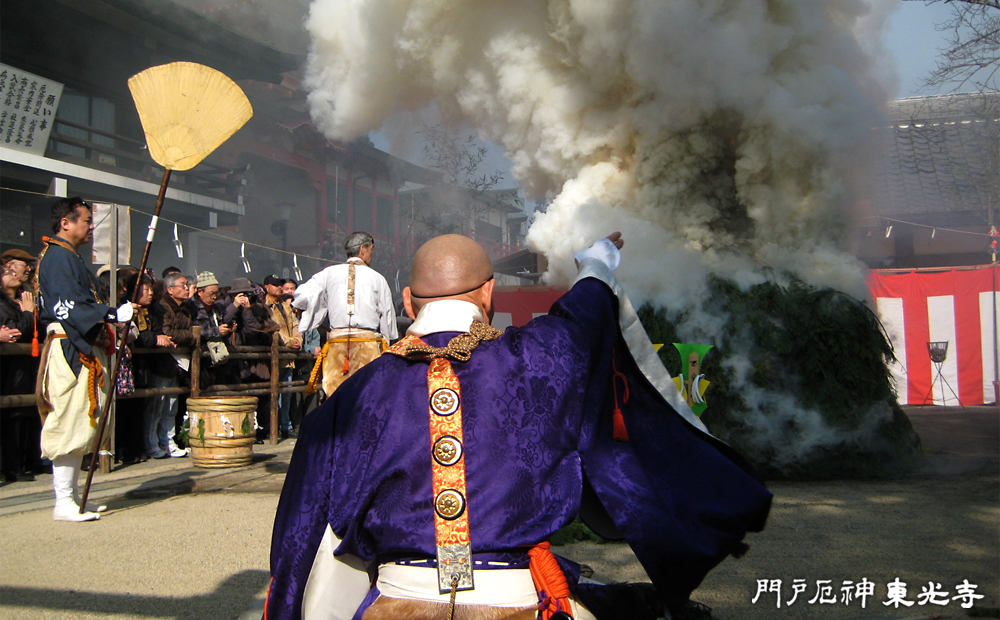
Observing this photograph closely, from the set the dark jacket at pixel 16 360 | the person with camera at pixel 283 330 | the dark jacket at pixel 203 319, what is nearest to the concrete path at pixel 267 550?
the dark jacket at pixel 16 360

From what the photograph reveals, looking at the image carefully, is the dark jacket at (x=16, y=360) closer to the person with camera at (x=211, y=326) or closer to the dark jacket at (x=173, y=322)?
the dark jacket at (x=173, y=322)

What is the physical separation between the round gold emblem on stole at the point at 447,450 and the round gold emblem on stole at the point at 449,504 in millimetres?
54

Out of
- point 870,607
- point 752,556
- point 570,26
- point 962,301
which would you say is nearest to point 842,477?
point 752,556

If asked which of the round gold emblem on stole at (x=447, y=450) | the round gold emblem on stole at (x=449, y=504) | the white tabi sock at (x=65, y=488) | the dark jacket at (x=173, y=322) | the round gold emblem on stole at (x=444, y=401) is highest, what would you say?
the dark jacket at (x=173, y=322)

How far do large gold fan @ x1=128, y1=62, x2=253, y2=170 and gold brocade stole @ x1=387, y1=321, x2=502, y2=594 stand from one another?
2.75 m

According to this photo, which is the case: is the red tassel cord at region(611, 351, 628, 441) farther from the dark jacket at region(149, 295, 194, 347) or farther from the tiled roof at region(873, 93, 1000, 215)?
the tiled roof at region(873, 93, 1000, 215)

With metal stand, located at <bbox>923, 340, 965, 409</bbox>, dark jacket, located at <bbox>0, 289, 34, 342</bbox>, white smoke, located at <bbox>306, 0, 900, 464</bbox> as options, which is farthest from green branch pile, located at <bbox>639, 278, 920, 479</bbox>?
metal stand, located at <bbox>923, 340, 965, 409</bbox>

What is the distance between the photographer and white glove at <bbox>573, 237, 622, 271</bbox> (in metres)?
1.87

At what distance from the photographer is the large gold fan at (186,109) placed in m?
3.57

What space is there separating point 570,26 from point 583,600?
456cm

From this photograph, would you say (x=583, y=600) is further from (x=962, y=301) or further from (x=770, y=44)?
(x=962, y=301)

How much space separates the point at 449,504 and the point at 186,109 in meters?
3.15

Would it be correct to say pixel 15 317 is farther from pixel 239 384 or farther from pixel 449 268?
pixel 449 268

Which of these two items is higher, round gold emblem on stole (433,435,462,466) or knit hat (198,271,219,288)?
knit hat (198,271,219,288)
